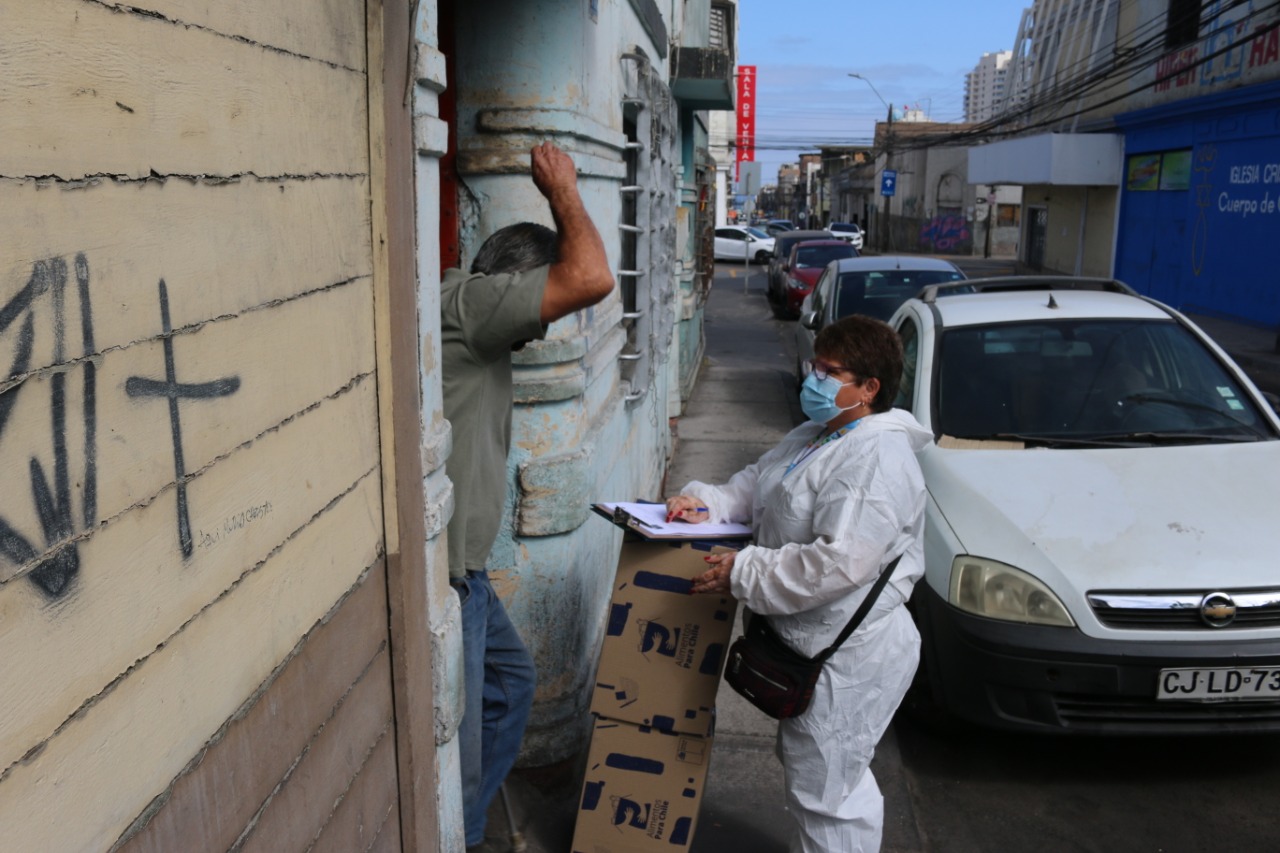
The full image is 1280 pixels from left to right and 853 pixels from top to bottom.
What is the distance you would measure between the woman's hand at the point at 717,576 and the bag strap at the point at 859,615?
30cm

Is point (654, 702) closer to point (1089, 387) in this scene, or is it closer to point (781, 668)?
point (781, 668)

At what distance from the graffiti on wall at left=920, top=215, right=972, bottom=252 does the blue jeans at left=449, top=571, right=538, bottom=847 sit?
50191 millimetres

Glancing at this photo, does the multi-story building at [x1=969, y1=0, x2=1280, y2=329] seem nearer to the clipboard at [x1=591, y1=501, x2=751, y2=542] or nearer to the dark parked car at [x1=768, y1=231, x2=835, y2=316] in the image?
the dark parked car at [x1=768, y1=231, x2=835, y2=316]

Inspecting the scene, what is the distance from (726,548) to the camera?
130 inches

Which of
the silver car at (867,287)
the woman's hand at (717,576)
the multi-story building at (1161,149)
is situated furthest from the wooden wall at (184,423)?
the multi-story building at (1161,149)

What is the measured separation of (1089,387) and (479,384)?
329 cm

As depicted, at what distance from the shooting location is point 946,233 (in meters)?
51.9

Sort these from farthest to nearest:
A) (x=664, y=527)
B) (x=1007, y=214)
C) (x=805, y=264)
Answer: (x=1007, y=214)
(x=805, y=264)
(x=664, y=527)

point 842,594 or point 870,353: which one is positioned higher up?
point 870,353

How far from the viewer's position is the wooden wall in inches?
46.9

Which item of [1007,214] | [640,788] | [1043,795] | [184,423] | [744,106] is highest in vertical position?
[744,106]

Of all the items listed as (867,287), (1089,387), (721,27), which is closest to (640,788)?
(1089,387)

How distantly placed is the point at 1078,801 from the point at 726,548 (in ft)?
6.32

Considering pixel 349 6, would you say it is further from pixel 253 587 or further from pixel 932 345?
pixel 932 345
